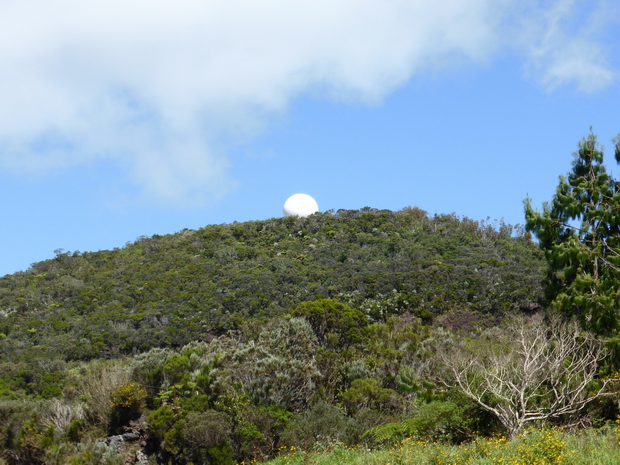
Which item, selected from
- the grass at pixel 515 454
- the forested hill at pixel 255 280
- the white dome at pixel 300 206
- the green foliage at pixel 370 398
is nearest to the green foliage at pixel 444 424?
the grass at pixel 515 454

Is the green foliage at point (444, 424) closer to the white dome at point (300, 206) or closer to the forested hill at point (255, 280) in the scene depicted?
the forested hill at point (255, 280)

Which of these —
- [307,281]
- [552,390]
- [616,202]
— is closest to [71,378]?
[307,281]

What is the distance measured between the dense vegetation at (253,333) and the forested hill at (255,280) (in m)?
0.14

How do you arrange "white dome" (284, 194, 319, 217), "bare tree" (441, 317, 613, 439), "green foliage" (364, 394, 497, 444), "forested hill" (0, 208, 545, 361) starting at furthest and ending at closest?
1. "white dome" (284, 194, 319, 217)
2. "forested hill" (0, 208, 545, 361)
3. "green foliage" (364, 394, 497, 444)
4. "bare tree" (441, 317, 613, 439)

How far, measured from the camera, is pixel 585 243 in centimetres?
1628

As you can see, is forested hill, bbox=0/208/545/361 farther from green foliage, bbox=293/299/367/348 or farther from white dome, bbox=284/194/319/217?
green foliage, bbox=293/299/367/348

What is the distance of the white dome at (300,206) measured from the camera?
5455cm

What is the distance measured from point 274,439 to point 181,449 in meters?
2.81

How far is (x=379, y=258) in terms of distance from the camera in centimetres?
4138

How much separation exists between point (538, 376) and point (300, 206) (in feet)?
134

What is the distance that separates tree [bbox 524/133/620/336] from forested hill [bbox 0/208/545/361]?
605 inches

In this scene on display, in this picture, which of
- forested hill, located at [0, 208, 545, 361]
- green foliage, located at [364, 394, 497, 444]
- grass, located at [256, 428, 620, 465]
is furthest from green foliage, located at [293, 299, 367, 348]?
grass, located at [256, 428, 620, 465]

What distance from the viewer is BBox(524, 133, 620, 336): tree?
1493 cm

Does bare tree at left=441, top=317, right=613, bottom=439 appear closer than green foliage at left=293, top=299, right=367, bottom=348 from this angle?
Yes
